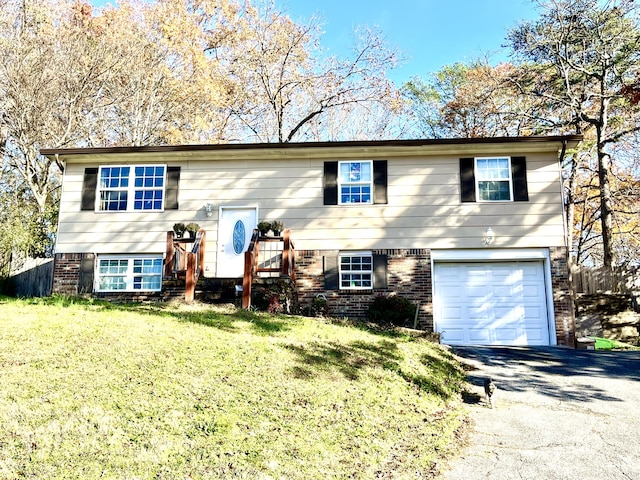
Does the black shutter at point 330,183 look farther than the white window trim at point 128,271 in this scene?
Yes

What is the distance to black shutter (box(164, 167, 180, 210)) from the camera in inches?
508

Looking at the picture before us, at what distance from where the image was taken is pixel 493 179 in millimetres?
12500

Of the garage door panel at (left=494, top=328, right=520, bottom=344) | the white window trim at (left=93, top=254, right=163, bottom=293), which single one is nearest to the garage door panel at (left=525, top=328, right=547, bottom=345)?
the garage door panel at (left=494, top=328, right=520, bottom=344)

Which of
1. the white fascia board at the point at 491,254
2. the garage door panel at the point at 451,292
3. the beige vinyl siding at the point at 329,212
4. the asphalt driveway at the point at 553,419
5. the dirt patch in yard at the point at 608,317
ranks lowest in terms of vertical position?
the asphalt driveway at the point at 553,419

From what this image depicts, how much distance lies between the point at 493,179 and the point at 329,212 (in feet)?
13.0

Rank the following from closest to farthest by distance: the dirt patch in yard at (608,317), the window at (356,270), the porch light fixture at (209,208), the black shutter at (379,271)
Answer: the black shutter at (379,271) < the window at (356,270) < the porch light fixture at (209,208) < the dirt patch in yard at (608,317)

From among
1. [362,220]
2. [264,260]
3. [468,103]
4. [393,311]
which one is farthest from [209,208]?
[468,103]

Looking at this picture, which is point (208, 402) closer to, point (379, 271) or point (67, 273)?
point (379, 271)

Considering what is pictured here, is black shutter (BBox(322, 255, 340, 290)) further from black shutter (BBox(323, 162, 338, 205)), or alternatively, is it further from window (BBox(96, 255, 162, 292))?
window (BBox(96, 255, 162, 292))

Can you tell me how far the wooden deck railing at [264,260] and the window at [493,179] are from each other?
434 centimetres

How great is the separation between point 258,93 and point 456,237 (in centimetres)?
1352

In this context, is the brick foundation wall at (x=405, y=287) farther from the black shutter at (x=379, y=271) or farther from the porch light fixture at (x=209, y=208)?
the porch light fixture at (x=209, y=208)

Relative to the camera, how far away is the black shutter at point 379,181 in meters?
12.6

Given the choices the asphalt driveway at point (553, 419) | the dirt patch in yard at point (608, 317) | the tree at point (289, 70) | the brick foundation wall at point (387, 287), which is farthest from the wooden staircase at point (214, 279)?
the tree at point (289, 70)
